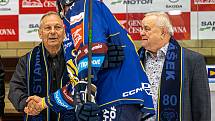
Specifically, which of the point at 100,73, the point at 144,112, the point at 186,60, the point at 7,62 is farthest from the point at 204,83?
the point at 7,62

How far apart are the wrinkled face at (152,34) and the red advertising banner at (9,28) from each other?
1699mm

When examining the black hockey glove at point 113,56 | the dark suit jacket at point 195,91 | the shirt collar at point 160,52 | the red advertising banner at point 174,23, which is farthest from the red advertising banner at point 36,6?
the black hockey glove at point 113,56

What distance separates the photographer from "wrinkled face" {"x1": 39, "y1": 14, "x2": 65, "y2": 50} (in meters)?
3.61

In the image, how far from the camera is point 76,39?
8.12ft

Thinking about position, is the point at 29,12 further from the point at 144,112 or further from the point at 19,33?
the point at 144,112

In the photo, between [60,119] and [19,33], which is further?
[19,33]

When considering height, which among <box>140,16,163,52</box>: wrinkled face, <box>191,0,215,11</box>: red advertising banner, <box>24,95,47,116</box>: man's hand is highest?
<box>191,0,215,11</box>: red advertising banner

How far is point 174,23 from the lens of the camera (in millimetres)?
4539

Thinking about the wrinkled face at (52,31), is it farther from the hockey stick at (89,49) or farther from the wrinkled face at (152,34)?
the hockey stick at (89,49)

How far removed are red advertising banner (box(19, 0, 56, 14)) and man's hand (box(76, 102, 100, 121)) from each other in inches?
98.2

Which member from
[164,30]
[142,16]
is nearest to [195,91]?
[164,30]

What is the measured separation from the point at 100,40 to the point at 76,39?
141 millimetres

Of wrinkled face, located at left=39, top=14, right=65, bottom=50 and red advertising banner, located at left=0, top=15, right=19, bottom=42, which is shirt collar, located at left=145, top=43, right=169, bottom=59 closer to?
wrinkled face, located at left=39, top=14, right=65, bottom=50

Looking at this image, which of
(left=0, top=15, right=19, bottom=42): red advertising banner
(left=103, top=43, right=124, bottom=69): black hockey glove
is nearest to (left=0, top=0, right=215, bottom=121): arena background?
(left=0, top=15, right=19, bottom=42): red advertising banner
